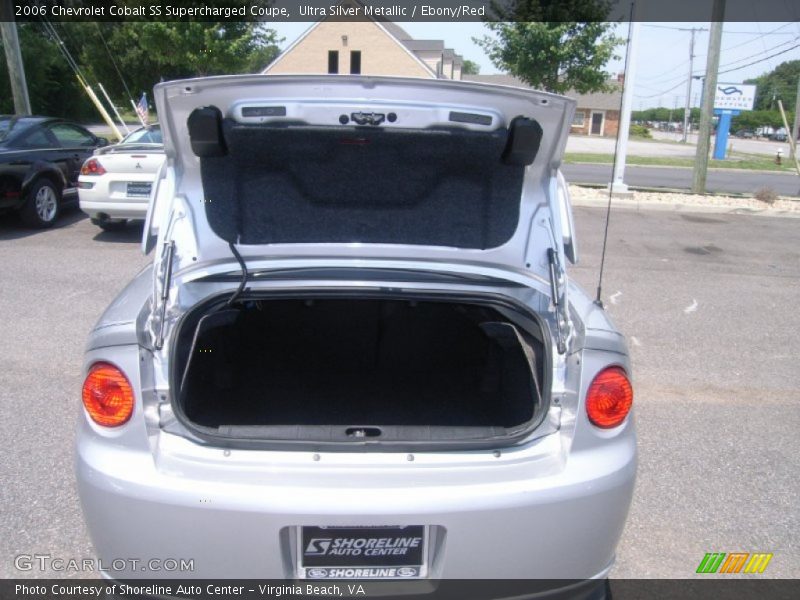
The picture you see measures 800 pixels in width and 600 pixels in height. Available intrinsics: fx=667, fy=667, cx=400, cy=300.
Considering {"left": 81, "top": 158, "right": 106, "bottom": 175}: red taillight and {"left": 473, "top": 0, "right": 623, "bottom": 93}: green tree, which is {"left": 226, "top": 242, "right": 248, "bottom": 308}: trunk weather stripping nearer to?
{"left": 81, "top": 158, "right": 106, "bottom": 175}: red taillight

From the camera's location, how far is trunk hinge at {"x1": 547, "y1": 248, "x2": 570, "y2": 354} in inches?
87.9

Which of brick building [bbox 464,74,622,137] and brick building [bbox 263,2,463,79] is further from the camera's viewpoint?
brick building [bbox 464,74,622,137]

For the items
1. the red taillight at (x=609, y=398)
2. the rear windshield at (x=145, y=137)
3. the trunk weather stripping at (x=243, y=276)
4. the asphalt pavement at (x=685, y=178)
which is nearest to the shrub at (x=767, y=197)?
the asphalt pavement at (x=685, y=178)

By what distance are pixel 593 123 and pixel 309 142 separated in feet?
230

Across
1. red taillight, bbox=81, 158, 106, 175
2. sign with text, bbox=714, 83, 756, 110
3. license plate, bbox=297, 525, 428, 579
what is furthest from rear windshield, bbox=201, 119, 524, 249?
sign with text, bbox=714, 83, 756, 110

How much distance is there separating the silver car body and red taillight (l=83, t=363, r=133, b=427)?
0.10 ft

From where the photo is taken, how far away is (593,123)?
221 feet

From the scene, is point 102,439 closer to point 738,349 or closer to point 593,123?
point 738,349

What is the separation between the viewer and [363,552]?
6.41ft

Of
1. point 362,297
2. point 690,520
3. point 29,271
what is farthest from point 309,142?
point 29,271

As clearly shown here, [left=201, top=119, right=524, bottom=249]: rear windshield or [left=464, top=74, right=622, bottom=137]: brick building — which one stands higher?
[left=464, top=74, right=622, bottom=137]: brick building

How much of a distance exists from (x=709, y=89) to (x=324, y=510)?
14.4 metres

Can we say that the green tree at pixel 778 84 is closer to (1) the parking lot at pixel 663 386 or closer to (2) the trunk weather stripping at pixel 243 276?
(1) the parking lot at pixel 663 386

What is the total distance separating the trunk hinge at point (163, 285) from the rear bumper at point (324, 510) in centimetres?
37
